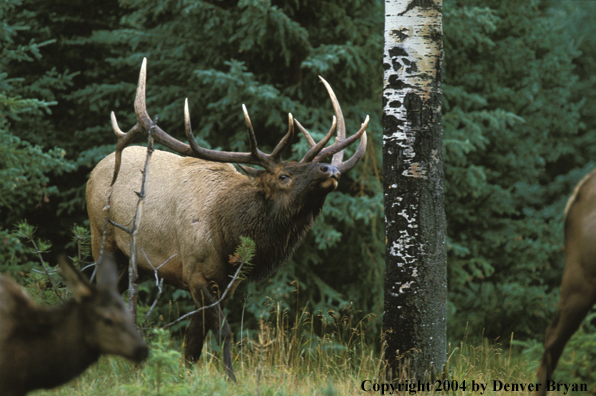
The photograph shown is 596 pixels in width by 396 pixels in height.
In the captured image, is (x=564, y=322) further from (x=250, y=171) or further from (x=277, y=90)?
(x=277, y=90)

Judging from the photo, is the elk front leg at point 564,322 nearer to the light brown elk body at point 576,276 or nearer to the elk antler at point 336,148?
the light brown elk body at point 576,276

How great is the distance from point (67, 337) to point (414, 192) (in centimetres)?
231

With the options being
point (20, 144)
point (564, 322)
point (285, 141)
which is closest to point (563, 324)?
point (564, 322)

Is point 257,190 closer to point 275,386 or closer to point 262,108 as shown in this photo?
point 275,386

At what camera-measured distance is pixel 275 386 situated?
3.63 meters

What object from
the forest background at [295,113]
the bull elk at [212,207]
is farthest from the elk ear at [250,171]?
the forest background at [295,113]

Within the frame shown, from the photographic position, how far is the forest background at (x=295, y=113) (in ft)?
24.3

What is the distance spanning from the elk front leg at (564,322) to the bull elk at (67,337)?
6.20ft

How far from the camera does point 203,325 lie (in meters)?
4.58

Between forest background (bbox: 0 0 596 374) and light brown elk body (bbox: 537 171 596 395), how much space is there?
4310 millimetres

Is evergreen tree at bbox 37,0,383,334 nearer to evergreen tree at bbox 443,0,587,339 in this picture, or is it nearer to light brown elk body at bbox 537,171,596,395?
evergreen tree at bbox 443,0,587,339

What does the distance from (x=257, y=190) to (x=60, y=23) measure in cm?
565

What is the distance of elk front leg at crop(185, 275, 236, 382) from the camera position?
464 centimetres

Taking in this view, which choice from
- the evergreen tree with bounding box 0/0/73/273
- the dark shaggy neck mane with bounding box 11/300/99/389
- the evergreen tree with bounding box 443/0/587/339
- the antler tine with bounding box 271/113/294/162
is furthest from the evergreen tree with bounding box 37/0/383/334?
the dark shaggy neck mane with bounding box 11/300/99/389
